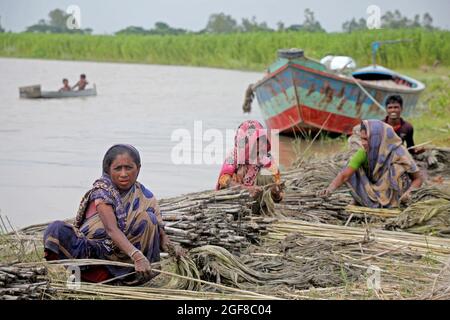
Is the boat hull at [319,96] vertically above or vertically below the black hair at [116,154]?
below

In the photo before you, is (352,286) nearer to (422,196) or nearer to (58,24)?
(422,196)

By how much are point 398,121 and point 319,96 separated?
6001 millimetres

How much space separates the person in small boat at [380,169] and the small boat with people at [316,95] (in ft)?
19.8

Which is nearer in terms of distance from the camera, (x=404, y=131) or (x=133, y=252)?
(x=133, y=252)

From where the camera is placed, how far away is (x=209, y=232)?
4941mm

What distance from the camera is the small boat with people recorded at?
13.4m

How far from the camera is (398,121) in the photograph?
7684 mm

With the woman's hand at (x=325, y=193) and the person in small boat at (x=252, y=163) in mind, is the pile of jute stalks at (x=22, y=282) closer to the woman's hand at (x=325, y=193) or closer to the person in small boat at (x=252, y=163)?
the person in small boat at (x=252, y=163)

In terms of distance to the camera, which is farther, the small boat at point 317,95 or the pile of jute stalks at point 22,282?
the small boat at point 317,95

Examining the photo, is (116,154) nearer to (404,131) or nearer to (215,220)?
(215,220)

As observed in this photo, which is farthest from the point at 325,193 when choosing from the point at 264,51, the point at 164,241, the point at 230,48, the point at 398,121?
the point at 230,48

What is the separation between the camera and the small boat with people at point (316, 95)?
1338cm

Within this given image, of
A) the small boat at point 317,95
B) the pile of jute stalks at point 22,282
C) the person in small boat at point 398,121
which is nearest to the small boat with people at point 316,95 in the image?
the small boat at point 317,95

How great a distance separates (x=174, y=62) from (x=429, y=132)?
85.1 feet
